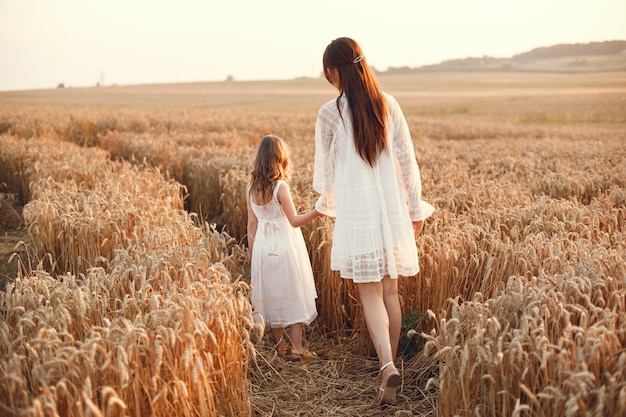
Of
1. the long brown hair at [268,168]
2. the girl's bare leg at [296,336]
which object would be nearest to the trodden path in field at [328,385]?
the girl's bare leg at [296,336]

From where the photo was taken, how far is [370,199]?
11.3 feet

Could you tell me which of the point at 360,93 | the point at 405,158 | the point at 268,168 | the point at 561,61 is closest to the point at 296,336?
the point at 268,168

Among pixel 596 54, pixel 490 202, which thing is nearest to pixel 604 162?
pixel 490 202

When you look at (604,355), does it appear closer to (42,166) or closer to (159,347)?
(159,347)

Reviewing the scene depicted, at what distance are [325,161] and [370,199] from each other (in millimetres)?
430

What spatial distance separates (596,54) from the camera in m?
75.8

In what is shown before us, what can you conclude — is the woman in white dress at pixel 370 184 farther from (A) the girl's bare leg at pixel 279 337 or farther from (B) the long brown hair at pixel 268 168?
(A) the girl's bare leg at pixel 279 337

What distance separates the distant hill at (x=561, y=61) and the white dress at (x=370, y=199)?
66689 millimetres

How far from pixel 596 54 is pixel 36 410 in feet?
285

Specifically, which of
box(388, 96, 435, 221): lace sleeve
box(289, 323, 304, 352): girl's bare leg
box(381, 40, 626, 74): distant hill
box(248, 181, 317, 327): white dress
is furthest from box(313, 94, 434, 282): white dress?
box(381, 40, 626, 74): distant hill

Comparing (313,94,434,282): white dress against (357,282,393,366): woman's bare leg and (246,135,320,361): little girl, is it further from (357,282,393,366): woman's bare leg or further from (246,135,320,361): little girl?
(246,135,320,361): little girl

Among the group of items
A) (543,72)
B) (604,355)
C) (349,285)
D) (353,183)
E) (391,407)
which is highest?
(543,72)

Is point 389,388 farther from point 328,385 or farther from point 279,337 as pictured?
point 279,337

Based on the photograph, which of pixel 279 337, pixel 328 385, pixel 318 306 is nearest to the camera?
pixel 328 385
